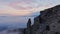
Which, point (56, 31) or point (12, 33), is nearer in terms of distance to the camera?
point (56, 31)

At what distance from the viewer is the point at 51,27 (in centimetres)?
4616

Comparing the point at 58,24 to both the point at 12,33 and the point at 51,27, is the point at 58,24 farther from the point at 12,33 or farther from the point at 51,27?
the point at 12,33

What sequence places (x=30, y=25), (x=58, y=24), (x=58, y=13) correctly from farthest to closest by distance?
(x=30, y=25)
(x=58, y=13)
(x=58, y=24)

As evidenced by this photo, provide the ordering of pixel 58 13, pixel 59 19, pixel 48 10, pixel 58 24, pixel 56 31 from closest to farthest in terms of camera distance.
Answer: pixel 56 31, pixel 58 24, pixel 59 19, pixel 58 13, pixel 48 10

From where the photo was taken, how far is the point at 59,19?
4966cm

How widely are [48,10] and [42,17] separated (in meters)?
4.29

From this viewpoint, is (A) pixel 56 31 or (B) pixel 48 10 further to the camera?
(B) pixel 48 10

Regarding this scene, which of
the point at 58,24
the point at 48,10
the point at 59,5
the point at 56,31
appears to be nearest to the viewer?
the point at 56,31

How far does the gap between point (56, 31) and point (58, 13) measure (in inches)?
524

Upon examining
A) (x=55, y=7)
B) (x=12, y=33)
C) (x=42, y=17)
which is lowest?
(x=12, y=33)

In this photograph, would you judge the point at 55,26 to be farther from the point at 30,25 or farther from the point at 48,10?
the point at 30,25

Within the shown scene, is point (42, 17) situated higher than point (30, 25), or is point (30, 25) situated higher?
point (42, 17)

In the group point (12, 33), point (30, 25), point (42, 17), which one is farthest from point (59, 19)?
point (12, 33)

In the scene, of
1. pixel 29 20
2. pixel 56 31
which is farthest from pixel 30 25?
pixel 56 31
